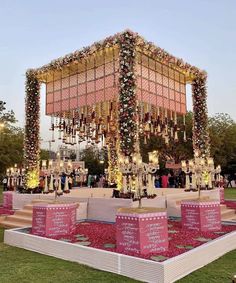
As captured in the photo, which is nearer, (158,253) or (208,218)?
(158,253)

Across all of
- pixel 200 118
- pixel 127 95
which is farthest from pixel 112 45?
pixel 200 118

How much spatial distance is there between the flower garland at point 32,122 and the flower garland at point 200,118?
912cm

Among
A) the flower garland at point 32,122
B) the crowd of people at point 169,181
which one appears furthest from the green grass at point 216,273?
the crowd of people at point 169,181

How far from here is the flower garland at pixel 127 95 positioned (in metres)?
12.9

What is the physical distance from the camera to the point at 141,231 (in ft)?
22.2

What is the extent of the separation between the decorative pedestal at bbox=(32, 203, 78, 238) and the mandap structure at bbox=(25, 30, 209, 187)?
4191 millimetres

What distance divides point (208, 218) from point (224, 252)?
5.67 ft

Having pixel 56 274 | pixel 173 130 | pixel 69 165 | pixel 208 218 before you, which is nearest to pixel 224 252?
pixel 208 218

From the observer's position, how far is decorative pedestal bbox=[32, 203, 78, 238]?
8.87 m

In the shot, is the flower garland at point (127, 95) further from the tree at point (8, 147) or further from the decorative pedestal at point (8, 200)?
the tree at point (8, 147)

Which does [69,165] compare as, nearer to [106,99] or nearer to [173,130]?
[106,99]

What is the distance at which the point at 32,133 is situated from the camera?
1791 cm

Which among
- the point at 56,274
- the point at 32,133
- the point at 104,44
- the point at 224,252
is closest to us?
the point at 56,274

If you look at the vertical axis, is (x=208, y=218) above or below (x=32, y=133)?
below
